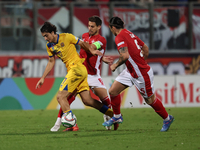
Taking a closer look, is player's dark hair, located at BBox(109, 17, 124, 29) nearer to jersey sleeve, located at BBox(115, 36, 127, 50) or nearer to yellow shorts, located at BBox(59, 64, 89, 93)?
jersey sleeve, located at BBox(115, 36, 127, 50)

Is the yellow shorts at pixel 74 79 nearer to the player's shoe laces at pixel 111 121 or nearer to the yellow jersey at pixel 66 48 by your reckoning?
the yellow jersey at pixel 66 48

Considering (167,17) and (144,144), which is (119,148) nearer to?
(144,144)

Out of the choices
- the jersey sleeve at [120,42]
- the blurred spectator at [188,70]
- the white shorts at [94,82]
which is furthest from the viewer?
the blurred spectator at [188,70]

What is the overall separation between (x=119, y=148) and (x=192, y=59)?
11657 mm

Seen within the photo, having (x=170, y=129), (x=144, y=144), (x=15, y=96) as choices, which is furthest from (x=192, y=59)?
(x=144, y=144)

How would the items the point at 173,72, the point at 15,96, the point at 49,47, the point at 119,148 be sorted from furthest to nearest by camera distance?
1. the point at 173,72
2. the point at 15,96
3. the point at 49,47
4. the point at 119,148

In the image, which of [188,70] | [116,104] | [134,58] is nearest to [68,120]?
[116,104]

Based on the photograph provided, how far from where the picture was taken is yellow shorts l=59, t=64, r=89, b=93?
6.82 metres

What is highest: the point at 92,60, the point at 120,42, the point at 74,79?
the point at 120,42

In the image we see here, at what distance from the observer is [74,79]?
687 centimetres

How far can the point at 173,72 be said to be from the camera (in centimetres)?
1622

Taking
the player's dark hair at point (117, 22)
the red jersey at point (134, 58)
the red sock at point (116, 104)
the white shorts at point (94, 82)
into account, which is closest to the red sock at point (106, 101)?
the white shorts at point (94, 82)

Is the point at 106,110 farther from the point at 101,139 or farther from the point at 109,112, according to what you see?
the point at 101,139

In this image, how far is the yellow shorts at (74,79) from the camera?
682 centimetres
